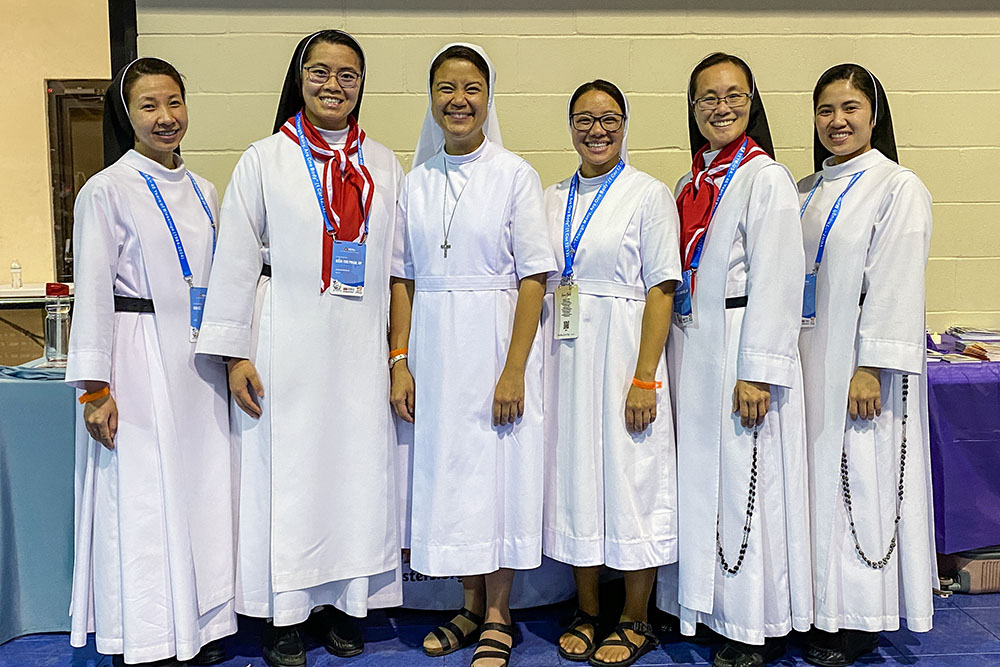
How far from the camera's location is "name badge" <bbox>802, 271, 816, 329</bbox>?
8.05 ft

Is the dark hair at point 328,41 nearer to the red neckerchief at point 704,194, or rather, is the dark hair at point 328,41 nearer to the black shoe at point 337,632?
the red neckerchief at point 704,194

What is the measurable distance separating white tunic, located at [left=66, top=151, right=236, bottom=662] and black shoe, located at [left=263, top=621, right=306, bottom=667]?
21 cm

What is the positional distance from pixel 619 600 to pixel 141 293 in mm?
1885

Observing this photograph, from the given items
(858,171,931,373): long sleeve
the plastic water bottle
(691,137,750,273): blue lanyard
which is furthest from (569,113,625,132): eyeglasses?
the plastic water bottle

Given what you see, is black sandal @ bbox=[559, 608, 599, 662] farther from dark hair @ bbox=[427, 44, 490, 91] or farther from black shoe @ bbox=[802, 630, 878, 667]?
dark hair @ bbox=[427, 44, 490, 91]

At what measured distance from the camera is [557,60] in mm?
3459

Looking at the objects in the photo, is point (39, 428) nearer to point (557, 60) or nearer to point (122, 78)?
point (122, 78)

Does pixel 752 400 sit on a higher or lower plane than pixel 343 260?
lower

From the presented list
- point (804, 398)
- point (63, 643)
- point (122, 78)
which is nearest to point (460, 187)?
point (122, 78)

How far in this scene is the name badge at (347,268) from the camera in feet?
7.86

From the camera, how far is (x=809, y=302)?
246 centimetres

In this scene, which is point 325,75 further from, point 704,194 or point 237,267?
point 704,194

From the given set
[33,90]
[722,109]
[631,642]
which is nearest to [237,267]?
[722,109]

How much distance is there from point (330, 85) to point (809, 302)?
151cm
